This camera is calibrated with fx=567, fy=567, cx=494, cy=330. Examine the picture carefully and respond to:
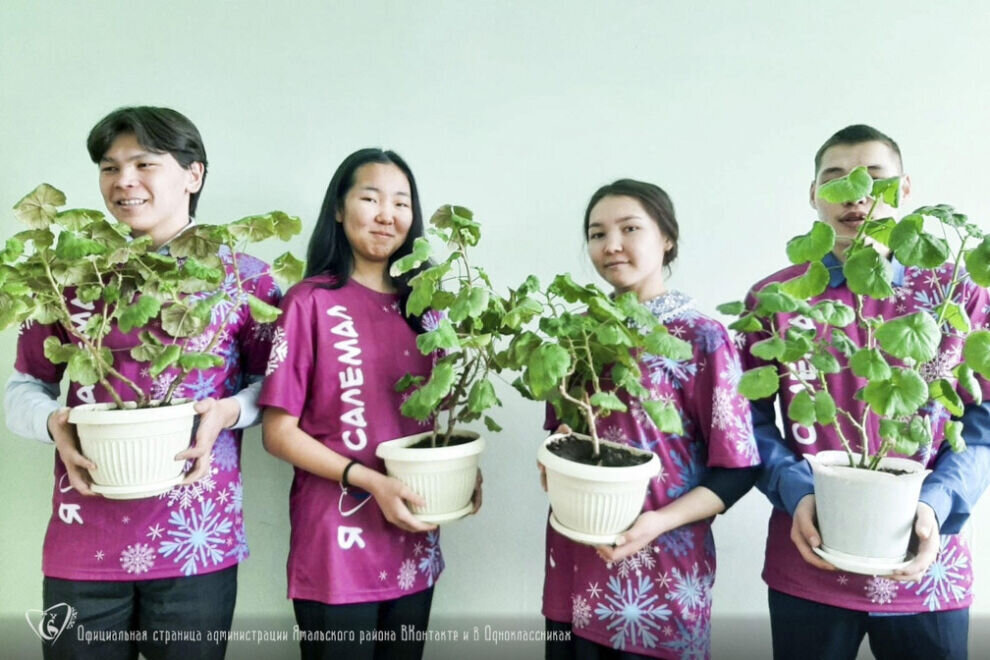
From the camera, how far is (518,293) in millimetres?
1005

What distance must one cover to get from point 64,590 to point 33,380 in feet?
1.41

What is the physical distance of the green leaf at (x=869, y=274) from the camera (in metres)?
0.80

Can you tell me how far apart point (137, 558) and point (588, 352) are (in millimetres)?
922

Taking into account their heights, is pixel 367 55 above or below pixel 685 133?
above

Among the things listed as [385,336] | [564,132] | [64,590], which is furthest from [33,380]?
[564,132]

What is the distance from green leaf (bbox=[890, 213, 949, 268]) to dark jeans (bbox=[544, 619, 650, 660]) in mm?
774

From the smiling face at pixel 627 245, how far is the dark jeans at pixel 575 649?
2.13 feet

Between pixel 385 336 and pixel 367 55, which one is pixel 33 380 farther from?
pixel 367 55

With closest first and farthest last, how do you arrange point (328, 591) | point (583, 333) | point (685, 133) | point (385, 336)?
point (583, 333), point (328, 591), point (385, 336), point (685, 133)

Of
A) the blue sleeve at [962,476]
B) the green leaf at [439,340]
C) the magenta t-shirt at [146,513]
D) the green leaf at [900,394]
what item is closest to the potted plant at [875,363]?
the green leaf at [900,394]

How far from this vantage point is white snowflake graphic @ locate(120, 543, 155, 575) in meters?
1.06

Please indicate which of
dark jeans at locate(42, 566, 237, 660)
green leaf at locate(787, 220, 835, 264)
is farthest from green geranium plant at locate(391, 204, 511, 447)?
dark jeans at locate(42, 566, 237, 660)

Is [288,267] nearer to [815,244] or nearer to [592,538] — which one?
[592,538]

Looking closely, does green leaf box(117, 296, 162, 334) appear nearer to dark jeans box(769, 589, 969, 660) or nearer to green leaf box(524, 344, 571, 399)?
green leaf box(524, 344, 571, 399)
